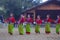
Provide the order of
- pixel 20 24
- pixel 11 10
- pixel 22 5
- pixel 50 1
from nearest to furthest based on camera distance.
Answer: pixel 20 24 → pixel 50 1 → pixel 11 10 → pixel 22 5

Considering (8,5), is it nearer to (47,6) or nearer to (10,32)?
(47,6)

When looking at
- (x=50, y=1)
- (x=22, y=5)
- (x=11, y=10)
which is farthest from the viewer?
(x=22, y=5)

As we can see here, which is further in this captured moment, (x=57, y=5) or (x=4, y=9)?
(x=4, y=9)

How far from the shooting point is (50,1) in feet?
146

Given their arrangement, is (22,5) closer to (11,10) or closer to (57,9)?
(11,10)

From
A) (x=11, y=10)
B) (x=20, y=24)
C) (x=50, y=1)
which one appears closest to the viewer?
(x=20, y=24)

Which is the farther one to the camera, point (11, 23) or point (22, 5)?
point (22, 5)

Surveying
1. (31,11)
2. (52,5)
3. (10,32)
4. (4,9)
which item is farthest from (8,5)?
(10,32)

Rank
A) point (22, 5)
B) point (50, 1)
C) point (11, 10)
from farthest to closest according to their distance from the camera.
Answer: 1. point (22, 5)
2. point (11, 10)
3. point (50, 1)

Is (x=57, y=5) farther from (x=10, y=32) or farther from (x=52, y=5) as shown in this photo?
(x=10, y=32)

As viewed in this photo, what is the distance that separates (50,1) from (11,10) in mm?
12393

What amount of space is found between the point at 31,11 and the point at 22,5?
11294 millimetres

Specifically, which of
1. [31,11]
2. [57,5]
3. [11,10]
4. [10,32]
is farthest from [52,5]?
[10,32]

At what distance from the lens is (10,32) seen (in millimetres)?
21625
